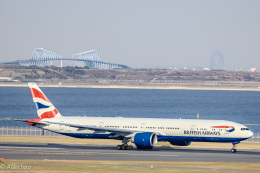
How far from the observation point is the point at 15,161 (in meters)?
49.9

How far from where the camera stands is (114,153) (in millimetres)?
59125

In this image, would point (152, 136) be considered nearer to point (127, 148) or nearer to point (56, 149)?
point (127, 148)

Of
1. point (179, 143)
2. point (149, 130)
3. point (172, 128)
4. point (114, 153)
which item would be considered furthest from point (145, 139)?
point (179, 143)

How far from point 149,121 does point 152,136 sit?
9.90 feet

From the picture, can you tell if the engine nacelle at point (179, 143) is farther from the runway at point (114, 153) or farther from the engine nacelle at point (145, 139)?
the engine nacelle at point (145, 139)

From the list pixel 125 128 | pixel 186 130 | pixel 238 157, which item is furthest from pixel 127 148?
pixel 238 157

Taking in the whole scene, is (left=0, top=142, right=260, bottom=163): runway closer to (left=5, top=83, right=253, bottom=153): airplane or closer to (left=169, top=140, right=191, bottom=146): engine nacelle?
(left=169, top=140, right=191, bottom=146): engine nacelle

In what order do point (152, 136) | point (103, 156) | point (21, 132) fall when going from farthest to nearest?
point (21, 132), point (152, 136), point (103, 156)

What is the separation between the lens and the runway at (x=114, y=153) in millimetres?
54250

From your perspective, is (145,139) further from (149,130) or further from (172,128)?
(172,128)

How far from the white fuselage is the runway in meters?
1.70

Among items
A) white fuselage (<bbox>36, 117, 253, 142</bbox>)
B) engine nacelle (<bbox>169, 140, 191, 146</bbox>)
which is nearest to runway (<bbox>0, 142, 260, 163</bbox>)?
engine nacelle (<bbox>169, 140, 191, 146</bbox>)

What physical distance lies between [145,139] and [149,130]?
9.14 ft

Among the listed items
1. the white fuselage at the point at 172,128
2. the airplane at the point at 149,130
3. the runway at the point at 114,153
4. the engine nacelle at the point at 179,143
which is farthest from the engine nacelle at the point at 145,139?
the engine nacelle at the point at 179,143
